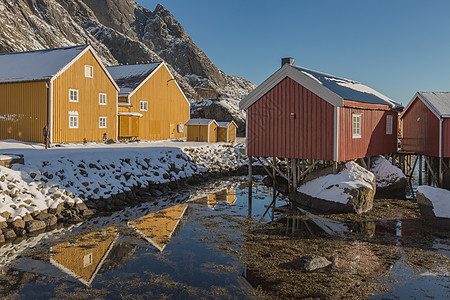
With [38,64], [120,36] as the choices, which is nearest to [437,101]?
[38,64]

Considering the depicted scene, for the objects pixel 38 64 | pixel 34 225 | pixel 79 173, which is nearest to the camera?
pixel 34 225

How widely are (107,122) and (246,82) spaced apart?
9045 centimetres

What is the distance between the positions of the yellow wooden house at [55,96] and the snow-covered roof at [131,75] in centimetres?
455

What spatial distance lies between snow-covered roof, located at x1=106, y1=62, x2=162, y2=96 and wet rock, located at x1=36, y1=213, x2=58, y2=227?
1985 centimetres

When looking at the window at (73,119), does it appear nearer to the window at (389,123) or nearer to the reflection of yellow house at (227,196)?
the reflection of yellow house at (227,196)

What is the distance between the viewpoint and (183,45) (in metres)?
103

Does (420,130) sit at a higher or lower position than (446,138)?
higher

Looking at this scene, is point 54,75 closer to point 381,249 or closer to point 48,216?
point 48,216

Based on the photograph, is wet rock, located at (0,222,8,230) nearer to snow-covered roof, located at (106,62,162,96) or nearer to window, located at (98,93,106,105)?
window, located at (98,93,106,105)

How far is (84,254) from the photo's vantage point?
1013 cm

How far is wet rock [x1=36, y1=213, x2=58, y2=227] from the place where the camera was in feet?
41.5

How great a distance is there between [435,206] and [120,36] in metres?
97.2

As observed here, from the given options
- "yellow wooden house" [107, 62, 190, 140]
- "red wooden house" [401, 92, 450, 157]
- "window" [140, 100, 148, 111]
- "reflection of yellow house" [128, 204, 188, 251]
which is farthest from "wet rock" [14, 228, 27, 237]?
"window" [140, 100, 148, 111]

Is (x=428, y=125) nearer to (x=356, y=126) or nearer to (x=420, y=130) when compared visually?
(x=420, y=130)
